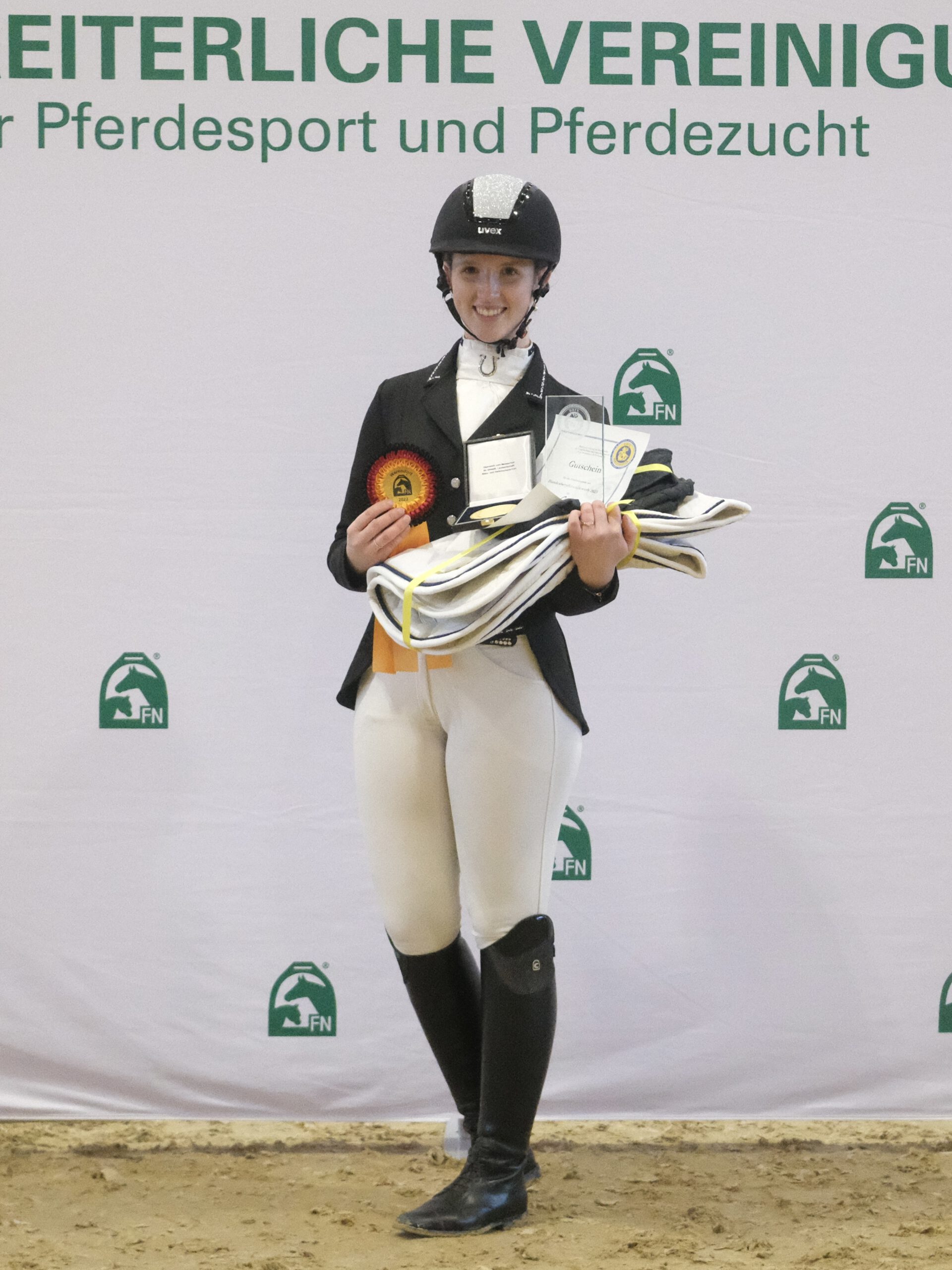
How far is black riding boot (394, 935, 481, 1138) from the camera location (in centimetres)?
207

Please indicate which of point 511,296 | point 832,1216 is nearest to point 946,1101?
point 832,1216

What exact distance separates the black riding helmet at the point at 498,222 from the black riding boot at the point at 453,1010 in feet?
3.36

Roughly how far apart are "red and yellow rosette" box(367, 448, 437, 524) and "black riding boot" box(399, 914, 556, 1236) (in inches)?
24.6

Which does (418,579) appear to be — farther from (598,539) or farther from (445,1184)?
(445,1184)

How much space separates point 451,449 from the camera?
1.97 metres

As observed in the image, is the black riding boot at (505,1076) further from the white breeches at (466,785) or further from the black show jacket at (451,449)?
the black show jacket at (451,449)

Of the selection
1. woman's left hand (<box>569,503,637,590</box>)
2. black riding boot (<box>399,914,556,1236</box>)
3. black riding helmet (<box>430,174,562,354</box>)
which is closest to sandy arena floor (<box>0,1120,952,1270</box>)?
black riding boot (<box>399,914,556,1236</box>)

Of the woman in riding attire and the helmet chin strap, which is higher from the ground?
the helmet chin strap

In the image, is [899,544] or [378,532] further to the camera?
[899,544]

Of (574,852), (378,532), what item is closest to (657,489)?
(378,532)

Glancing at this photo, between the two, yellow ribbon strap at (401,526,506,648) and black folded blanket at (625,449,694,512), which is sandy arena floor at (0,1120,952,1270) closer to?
yellow ribbon strap at (401,526,506,648)

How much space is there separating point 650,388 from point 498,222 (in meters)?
0.84

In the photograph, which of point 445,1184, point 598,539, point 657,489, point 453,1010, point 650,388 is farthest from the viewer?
point 650,388

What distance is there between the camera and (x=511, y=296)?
6.37ft
